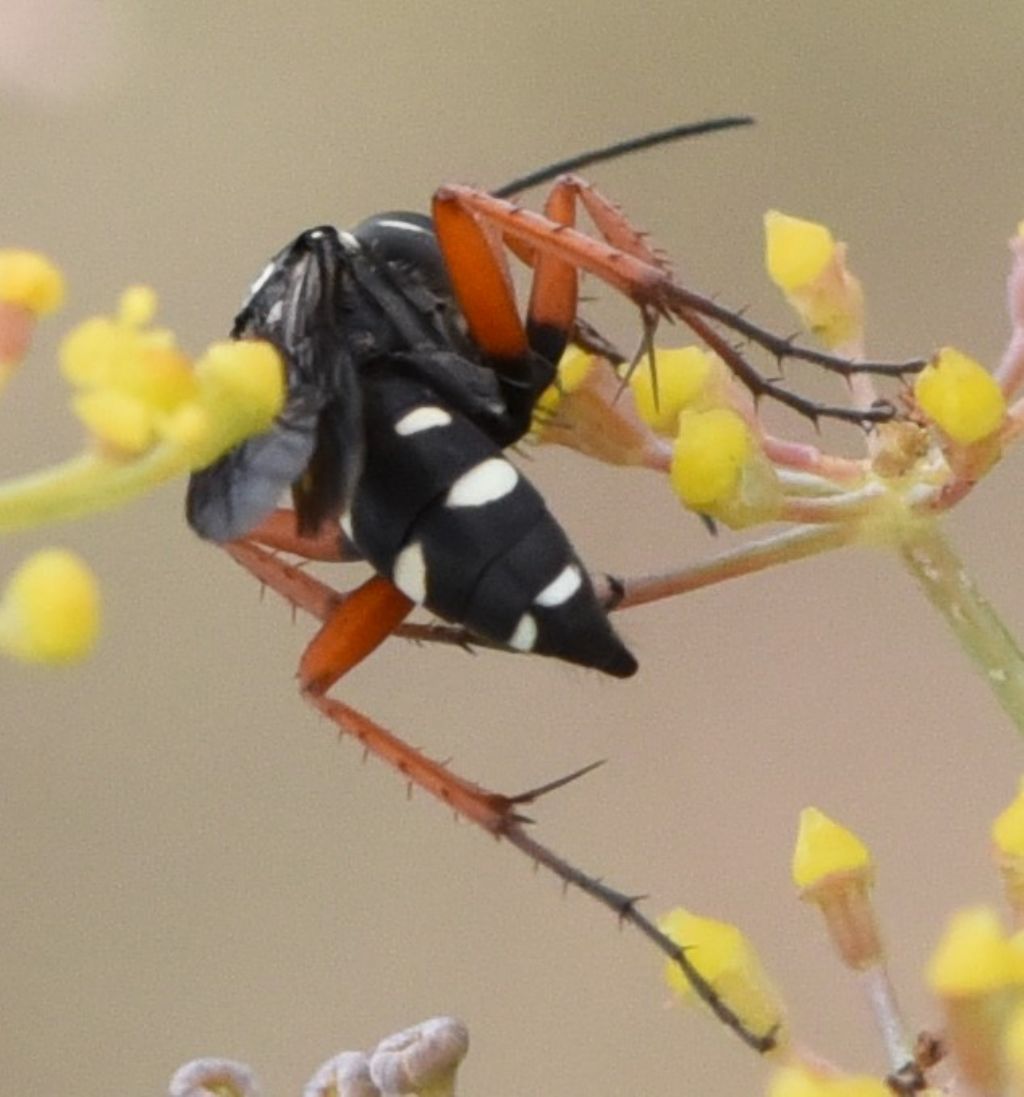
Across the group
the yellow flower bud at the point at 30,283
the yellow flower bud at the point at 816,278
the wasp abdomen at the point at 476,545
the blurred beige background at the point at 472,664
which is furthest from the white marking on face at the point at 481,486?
the blurred beige background at the point at 472,664

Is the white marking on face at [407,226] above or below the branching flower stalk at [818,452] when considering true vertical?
above

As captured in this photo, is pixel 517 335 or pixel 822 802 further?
pixel 822 802

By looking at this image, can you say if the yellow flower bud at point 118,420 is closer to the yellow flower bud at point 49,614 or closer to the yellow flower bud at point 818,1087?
the yellow flower bud at point 49,614

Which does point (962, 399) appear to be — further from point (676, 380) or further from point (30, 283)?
point (30, 283)

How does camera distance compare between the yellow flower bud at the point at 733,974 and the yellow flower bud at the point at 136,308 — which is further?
the yellow flower bud at the point at 733,974

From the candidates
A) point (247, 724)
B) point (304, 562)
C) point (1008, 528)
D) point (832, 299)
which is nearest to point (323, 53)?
point (247, 724)

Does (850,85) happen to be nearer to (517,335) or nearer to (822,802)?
(822,802)
